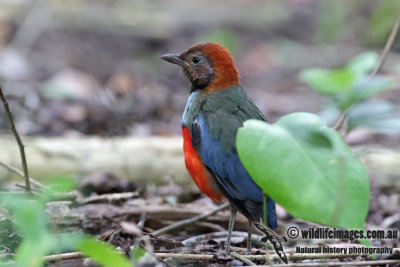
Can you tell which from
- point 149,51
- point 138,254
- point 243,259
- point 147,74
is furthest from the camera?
point 149,51

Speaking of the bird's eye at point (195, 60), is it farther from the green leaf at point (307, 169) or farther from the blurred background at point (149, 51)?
the blurred background at point (149, 51)

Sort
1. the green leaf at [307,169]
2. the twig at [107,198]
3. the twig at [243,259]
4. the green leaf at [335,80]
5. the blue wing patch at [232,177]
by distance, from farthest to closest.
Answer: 1. the twig at [107,198]
2. the green leaf at [335,80]
3. the blue wing patch at [232,177]
4. the twig at [243,259]
5. the green leaf at [307,169]

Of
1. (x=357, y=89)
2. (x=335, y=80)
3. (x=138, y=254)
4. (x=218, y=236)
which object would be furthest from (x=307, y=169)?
(x=218, y=236)

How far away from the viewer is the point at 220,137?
3.46 meters

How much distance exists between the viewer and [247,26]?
12.2 meters

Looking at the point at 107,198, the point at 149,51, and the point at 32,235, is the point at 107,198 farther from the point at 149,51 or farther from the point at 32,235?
the point at 149,51

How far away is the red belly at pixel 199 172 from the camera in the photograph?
11.6 ft

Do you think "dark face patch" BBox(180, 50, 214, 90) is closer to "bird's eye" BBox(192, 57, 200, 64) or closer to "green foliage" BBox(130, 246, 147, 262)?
"bird's eye" BBox(192, 57, 200, 64)

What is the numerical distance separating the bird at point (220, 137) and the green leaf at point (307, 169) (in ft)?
2.87

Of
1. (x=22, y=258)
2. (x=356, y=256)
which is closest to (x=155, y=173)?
(x=356, y=256)

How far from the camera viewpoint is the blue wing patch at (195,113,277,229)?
3.29 metres

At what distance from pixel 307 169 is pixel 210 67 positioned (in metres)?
1.85

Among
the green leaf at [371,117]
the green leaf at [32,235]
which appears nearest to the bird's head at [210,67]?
the green leaf at [371,117]

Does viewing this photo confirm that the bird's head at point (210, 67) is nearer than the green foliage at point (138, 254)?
No
